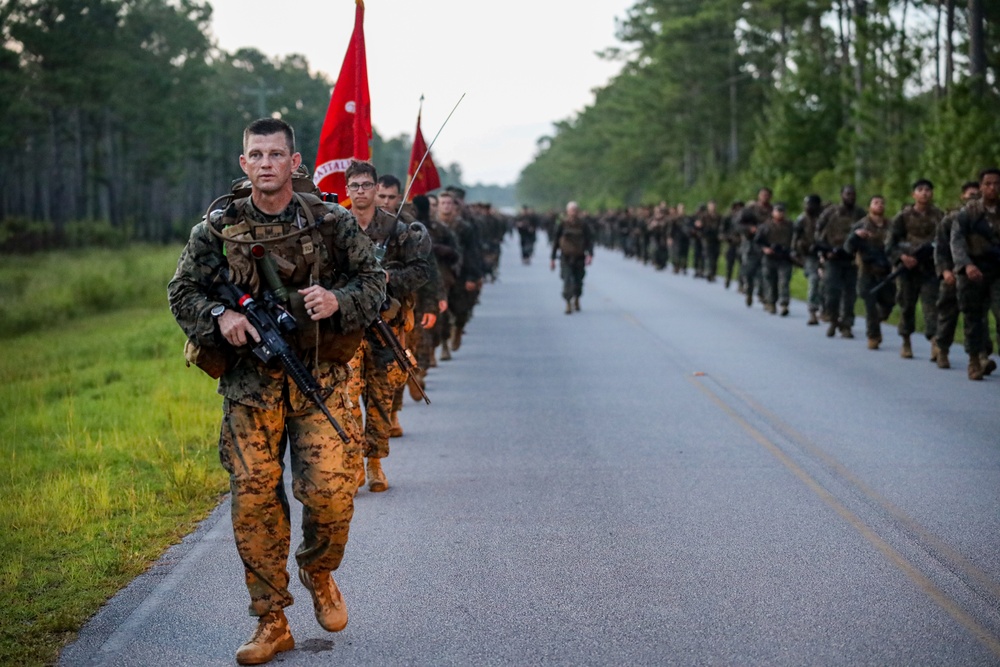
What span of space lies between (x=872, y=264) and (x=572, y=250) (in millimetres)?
7460

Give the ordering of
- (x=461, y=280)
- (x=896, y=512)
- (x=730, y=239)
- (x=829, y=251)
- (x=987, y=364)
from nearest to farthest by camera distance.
Result: 1. (x=896, y=512)
2. (x=987, y=364)
3. (x=461, y=280)
4. (x=829, y=251)
5. (x=730, y=239)

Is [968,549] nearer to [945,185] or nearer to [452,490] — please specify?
[452,490]

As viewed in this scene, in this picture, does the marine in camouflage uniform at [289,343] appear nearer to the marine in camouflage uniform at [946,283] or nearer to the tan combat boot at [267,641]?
the tan combat boot at [267,641]

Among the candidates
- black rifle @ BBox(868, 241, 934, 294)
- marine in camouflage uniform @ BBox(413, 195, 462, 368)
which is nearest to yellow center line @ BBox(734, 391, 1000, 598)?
marine in camouflage uniform @ BBox(413, 195, 462, 368)

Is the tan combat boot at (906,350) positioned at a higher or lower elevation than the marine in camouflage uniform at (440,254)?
lower

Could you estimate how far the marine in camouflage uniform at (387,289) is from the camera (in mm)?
8586

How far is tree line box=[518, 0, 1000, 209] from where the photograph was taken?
3112 centimetres

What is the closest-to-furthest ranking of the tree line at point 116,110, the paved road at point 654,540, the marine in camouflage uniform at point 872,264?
the paved road at point 654,540
the marine in camouflage uniform at point 872,264
the tree line at point 116,110

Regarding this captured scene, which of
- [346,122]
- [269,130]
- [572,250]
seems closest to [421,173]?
[346,122]

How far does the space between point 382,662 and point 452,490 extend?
11.2 feet

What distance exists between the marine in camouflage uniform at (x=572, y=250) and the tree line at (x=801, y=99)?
740 cm

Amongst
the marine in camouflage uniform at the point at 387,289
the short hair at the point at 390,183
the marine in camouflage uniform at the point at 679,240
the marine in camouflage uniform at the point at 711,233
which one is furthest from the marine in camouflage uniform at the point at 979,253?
the marine in camouflage uniform at the point at 679,240

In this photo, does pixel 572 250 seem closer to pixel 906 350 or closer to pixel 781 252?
Result: pixel 781 252

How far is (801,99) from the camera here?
169 ft
